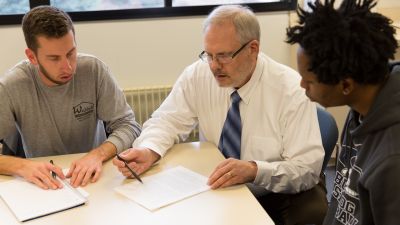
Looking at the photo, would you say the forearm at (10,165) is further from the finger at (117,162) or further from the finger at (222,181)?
the finger at (222,181)

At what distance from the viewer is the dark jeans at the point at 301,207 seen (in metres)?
1.59

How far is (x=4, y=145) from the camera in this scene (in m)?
1.91

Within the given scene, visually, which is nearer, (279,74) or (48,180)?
(48,180)

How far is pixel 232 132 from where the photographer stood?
1.81 meters

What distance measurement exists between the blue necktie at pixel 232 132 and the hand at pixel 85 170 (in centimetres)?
53

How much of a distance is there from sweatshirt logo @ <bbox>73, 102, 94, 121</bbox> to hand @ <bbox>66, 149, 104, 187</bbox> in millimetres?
346

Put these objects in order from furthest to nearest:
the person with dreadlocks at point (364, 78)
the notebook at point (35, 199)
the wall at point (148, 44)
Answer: the wall at point (148, 44) → the notebook at point (35, 199) → the person with dreadlocks at point (364, 78)

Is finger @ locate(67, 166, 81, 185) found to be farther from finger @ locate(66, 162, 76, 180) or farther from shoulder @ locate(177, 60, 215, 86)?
shoulder @ locate(177, 60, 215, 86)

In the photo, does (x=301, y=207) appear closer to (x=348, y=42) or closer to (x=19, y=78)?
(x=348, y=42)

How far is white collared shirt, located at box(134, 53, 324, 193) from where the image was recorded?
1.61 metres

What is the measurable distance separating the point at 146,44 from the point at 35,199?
1.77 metres

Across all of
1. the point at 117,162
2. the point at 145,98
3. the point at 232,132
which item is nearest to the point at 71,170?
the point at 117,162

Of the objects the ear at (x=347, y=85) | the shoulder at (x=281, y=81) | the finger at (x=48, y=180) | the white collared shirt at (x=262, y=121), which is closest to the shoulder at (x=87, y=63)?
the white collared shirt at (x=262, y=121)

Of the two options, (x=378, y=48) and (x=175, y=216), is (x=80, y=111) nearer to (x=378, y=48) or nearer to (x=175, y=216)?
(x=175, y=216)
